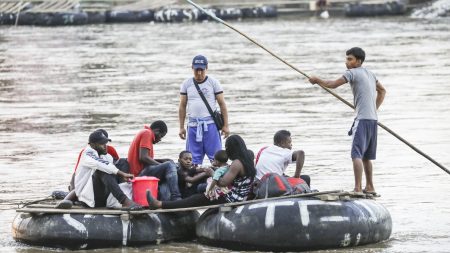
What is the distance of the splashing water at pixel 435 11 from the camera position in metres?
56.2

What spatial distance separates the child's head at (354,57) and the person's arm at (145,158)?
6.50 ft

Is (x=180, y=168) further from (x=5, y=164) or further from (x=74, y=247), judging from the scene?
(x=5, y=164)

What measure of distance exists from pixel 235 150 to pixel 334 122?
901 centimetres

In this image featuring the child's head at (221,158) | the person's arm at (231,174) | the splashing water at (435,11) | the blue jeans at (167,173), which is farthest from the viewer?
the splashing water at (435,11)

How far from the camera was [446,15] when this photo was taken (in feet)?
184

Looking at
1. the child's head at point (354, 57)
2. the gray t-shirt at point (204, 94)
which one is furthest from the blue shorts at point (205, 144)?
the child's head at point (354, 57)

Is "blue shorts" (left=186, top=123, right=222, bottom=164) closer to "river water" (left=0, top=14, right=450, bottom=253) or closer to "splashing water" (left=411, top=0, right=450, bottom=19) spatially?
"river water" (left=0, top=14, right=450, bottom=253)

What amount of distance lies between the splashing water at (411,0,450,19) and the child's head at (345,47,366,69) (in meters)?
44.2

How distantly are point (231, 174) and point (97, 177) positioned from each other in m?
1.15

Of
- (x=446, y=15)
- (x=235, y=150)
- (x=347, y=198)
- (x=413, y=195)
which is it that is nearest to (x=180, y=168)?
(x=235, y=150)

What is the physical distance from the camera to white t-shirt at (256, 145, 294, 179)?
37.7 ft

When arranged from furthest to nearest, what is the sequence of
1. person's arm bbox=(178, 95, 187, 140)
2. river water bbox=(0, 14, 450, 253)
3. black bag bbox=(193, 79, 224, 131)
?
river water bbox=(0, 14, 450, 253) < person's arm bbox=(178, 95, 187, 140) < black bag bbox=(193, 79, 224, 131)

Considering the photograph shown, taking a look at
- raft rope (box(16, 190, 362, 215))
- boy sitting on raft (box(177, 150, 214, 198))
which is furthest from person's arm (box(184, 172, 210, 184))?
raft rope (box(16, 190, 362, 215))

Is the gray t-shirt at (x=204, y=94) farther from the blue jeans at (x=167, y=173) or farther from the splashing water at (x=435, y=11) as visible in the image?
the splashing water at (x=435, y=11)
